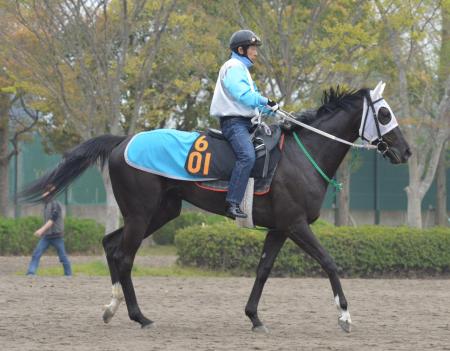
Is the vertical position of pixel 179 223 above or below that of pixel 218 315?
above

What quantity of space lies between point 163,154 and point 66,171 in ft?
4.09

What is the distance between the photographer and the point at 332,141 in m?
9.06

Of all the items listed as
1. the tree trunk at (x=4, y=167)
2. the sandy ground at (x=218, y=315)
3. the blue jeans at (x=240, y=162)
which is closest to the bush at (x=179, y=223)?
the tree trunk at (x=4, y=167)

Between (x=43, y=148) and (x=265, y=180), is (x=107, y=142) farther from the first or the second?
(x=43, y=148)

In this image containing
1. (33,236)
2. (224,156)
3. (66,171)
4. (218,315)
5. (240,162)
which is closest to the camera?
(240,162)

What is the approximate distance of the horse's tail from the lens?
375 inches

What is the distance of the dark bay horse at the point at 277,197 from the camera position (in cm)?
868

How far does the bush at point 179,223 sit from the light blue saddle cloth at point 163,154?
14.1 meters

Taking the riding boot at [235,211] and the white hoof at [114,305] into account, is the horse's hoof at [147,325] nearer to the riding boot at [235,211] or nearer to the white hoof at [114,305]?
the white hoof at [114,305]

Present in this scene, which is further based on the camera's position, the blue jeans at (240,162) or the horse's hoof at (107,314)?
the horse's hoof at (107,314)

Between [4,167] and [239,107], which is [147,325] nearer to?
[239,107]

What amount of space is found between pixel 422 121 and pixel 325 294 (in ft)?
33.4

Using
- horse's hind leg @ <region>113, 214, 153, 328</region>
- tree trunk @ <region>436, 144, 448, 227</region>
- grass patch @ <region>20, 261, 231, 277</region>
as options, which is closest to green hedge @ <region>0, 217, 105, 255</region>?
grass patch @ <region>20, 261, 231, 277</region>

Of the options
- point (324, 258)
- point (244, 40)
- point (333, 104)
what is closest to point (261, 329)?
point (324, 258)
